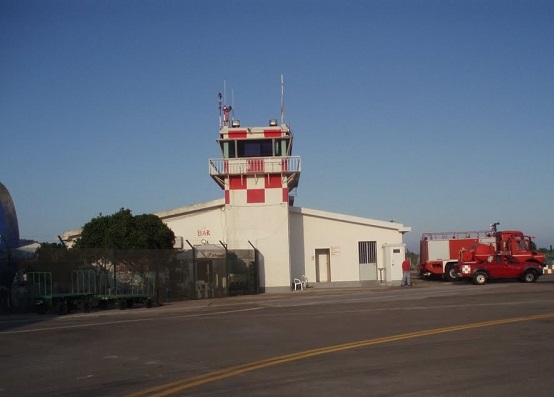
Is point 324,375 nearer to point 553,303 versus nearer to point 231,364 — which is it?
point 231,364

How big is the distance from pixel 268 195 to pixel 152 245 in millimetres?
7623

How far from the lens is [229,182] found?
3628 centimetres

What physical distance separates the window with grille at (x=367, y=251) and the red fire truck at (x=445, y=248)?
416 cm

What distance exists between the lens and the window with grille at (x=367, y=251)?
39.2m

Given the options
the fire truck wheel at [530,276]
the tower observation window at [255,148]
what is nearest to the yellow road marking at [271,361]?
the fire truck wheel at [530,276]

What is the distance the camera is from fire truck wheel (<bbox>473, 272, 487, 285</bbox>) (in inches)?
1399

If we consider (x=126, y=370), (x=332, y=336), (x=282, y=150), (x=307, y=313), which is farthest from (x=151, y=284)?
(x=126, y=370)

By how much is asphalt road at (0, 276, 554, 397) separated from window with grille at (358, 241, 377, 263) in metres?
16.4

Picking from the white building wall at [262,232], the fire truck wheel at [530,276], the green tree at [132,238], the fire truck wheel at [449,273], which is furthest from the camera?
the fire truck wheel at [449,273]

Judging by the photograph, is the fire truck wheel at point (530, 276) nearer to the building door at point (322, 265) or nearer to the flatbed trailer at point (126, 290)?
the building door at point (322, 265)

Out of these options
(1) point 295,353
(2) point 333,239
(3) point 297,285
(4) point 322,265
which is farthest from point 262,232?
(1) point 295,353

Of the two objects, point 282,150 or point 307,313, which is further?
point 282,150

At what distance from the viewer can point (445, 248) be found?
134 ft

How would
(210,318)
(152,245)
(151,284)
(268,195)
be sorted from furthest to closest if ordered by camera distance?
(268,195) < (152,245) < (151,284) < (210,318)
